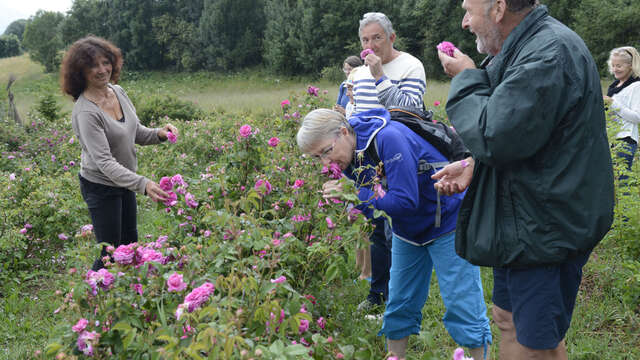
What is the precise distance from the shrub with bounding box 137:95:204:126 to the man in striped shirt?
9652 millimetres

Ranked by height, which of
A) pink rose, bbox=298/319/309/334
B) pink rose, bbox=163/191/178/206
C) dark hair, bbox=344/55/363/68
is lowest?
pink rose, bbox=298/319/309/334

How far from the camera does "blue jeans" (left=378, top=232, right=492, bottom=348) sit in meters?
2.19

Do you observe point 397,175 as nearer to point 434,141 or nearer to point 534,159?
point 434,141

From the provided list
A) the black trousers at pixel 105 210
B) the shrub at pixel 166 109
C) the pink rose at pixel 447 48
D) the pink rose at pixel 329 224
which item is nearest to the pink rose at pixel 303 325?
the pink rose at pixel 329 224

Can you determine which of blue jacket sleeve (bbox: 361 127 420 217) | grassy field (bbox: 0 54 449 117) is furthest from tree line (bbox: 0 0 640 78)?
blue jacket sleeve (bbox: 361 127 420 217)

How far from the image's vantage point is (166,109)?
12.5m

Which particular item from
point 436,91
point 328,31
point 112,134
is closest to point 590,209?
point 112,134

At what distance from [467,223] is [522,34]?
0.68 m

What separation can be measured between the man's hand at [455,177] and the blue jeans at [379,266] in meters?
1.45

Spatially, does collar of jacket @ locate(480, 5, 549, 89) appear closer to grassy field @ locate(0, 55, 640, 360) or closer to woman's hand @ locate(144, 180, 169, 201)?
grassy field @ locate(0, 55, 640, 360)

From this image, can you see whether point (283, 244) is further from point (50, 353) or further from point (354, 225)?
point (50, 353)

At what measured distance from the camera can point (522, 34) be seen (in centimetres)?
154

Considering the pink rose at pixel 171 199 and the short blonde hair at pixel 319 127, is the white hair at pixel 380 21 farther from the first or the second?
the pink rose at pixel 171 199

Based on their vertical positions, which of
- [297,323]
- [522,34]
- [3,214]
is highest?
[522,34]
